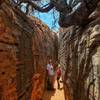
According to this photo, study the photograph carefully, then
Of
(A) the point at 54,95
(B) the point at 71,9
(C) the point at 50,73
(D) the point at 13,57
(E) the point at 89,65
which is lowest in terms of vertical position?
(A) the point at 54,95

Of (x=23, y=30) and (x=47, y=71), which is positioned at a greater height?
(x=23, y=30)

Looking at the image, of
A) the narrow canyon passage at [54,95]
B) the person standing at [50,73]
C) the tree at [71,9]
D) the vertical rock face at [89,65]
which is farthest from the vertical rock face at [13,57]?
the person standing at [50,73]

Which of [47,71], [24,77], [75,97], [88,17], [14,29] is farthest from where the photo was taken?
[47,71]

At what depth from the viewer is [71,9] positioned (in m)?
5.87

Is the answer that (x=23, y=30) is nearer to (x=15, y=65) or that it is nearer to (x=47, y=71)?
(x=15, y=65)

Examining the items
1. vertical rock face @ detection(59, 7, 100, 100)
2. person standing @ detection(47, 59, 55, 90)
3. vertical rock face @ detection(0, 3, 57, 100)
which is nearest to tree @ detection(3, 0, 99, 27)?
vertical rock face @ detection(59, 7, 100, 100)

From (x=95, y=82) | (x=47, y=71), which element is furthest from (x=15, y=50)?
(x=47, y=71)

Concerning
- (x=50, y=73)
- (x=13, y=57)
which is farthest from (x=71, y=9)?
(x=50, y=73)

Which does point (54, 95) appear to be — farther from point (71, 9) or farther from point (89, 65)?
point (89, 65)

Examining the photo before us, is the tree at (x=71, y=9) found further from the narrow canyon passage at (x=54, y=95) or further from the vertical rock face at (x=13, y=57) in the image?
the narrow canyon passage at (x=54, y=95)

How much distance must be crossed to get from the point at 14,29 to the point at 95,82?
8.33ft

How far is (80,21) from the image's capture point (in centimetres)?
527

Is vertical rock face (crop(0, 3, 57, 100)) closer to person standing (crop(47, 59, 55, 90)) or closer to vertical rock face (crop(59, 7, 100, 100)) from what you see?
vertical rock face (crop(59, 7, 100, 100))

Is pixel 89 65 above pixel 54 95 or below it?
above
